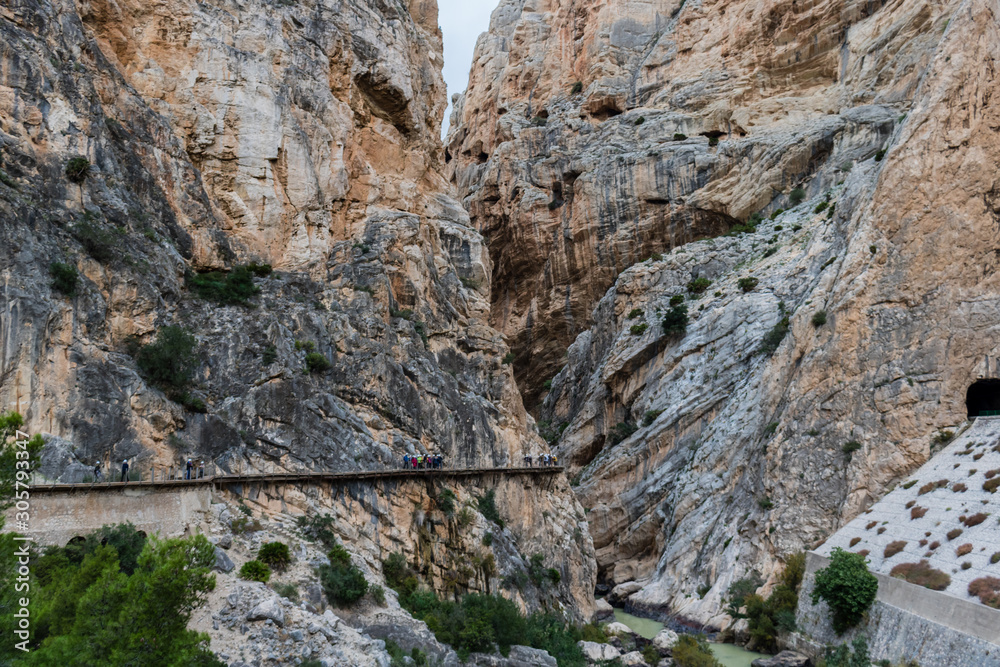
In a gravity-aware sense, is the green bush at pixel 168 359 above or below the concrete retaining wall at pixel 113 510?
above

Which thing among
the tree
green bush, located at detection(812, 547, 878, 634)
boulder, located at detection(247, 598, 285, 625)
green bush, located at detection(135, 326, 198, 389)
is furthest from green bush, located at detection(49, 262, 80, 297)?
green bush, located at detection(812, 547, 878, 634)

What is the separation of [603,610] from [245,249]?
25.6 m

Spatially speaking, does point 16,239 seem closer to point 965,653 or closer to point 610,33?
point 965,653

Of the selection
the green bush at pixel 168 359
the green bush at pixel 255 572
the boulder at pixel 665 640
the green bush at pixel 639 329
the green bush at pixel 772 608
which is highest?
the green bush at pixel 639 329

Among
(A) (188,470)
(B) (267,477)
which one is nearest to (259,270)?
(B) (267,477)

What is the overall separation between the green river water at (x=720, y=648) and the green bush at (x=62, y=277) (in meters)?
27.4

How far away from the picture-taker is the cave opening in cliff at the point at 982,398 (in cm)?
3331

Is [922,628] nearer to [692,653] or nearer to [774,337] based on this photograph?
[692,653]

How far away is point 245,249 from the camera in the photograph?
31.7 m

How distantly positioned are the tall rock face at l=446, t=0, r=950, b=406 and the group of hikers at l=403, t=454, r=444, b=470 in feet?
113

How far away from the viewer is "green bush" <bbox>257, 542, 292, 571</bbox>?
20297 mm

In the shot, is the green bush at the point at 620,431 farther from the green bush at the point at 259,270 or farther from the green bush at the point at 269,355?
the green bush at the point at 269,355

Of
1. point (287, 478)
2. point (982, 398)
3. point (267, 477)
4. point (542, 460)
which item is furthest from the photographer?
point (542, 460)

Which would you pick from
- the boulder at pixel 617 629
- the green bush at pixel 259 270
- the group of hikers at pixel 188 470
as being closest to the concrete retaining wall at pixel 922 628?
the boulder at pixel 617 629
